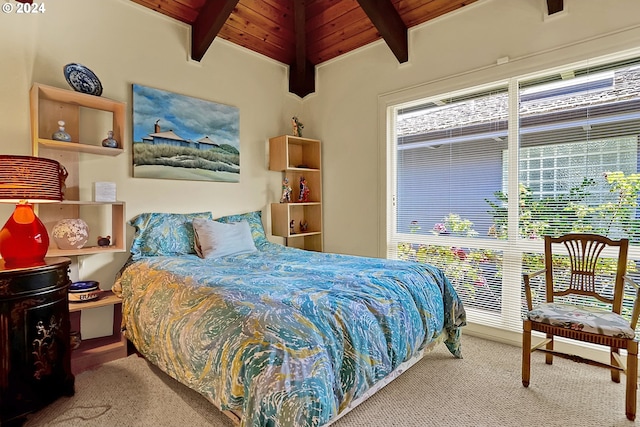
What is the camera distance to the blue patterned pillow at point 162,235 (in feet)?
8.73

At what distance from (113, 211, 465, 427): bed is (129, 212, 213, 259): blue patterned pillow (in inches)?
0.4

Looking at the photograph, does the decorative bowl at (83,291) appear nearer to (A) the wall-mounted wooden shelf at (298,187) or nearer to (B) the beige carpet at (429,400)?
(B) the beige carpet at (429,400)

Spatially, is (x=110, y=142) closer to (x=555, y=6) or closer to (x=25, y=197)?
(x=25, y=197)

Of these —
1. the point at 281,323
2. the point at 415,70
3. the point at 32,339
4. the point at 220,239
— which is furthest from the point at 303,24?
the point at 32,339

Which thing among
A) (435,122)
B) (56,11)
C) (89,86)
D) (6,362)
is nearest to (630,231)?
(435,122)

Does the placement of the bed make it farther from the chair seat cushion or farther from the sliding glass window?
the sliding glass window

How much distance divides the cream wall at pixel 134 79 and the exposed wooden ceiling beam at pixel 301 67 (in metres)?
0.20

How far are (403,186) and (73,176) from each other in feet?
9.60

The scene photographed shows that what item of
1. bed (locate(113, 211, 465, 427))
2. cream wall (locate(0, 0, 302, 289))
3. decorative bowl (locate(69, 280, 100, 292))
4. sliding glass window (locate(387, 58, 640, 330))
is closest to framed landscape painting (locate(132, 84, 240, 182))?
cream wall (locate(0, 0, 302, 289))

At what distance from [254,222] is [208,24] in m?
1.91

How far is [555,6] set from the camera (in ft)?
7.85

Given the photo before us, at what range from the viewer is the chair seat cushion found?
1.73 metres

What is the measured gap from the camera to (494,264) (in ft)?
9.25

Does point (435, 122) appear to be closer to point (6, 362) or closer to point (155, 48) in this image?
Result: point (155, 48)
